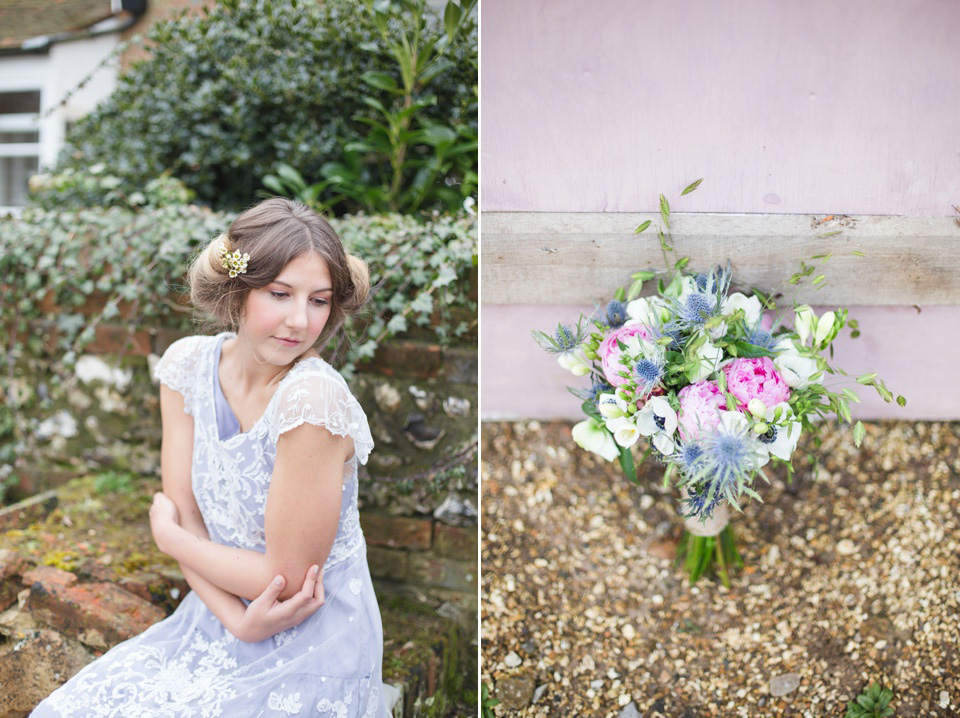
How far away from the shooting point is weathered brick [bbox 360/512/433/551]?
2.35m

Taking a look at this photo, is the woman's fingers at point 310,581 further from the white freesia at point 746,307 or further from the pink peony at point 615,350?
the white freesia at point 746,307

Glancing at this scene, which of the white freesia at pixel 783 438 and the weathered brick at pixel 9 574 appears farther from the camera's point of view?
the weathered brick at pixel 9 574

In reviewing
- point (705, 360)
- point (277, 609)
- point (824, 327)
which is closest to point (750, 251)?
point (824, 327)

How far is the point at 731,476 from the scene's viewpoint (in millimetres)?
1553

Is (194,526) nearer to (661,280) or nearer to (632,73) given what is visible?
(661,280)

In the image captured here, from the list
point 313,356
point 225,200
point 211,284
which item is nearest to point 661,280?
point 313,356

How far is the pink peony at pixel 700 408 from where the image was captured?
5.22ft

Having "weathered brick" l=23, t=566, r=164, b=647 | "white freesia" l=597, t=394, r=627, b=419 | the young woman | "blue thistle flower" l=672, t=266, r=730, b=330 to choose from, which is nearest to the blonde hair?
the young woman

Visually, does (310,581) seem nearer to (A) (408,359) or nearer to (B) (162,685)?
(B) (162,685)

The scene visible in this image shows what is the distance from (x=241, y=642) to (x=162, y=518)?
36 centimetres

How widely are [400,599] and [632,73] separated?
1828mm

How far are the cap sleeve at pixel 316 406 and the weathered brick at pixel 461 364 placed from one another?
2.42 ft

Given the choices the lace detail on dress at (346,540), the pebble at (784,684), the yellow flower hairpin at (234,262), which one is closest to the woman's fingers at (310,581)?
the lace detail on dress at (346,540)

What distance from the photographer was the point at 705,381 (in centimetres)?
165
